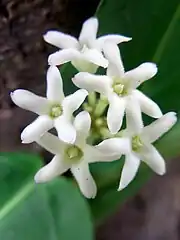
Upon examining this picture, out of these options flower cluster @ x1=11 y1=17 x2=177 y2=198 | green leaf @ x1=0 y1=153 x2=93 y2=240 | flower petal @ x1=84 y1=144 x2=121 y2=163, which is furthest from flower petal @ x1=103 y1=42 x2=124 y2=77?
green leaf @ x1=0 y1=153 x2=93 y2=240

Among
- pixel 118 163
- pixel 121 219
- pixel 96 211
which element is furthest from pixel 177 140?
pixel 121 219

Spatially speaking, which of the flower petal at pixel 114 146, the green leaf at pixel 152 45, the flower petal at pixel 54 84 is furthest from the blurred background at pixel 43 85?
the flower petal at pixel 114 146

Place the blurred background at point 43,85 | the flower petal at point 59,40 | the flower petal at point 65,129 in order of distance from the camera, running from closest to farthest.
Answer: the flower petal at point 65,129, the flower petal at point 59,40, the blurred background at point 43,85

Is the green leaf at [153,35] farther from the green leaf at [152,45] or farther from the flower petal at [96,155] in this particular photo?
the flower petal at [96,155]

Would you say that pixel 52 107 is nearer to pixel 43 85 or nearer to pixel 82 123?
pixel 82 123

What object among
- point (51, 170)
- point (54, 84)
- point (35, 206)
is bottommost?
point (35, 206)

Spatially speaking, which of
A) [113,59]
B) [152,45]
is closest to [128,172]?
[113,59]

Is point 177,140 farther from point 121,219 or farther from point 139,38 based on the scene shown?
point 121,219

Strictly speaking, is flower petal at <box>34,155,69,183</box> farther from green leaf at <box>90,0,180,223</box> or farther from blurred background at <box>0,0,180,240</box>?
blurred background at <box>0,0,180,240</box>
